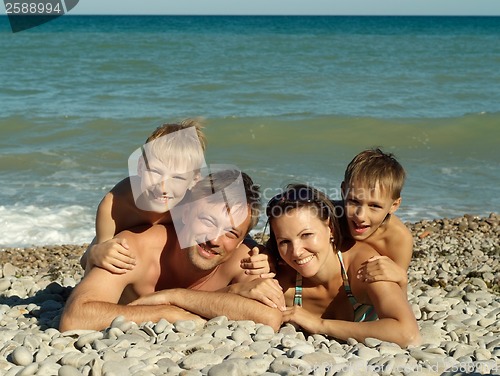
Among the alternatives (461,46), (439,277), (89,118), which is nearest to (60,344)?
(439,277)

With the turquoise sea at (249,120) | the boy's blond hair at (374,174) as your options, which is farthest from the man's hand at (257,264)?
the turquoise sea at (249,120)

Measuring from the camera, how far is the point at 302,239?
500cm

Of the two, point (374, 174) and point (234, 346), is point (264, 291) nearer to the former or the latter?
point (234, 346)

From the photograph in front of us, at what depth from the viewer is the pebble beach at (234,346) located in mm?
4102

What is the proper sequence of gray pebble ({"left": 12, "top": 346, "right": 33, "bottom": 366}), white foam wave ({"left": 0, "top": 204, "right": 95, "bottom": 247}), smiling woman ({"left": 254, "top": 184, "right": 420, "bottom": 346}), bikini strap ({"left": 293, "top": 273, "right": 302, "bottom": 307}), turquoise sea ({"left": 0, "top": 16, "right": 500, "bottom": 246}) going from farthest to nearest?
1. turquoise sea ({"left": 0, "top": 16, "right": 500, "bottom": 246})
2. white foam wave ({"left": 0, "top": 204, "right": 95, "bottom": 247})
3. bikini strap ({"left": 293, "top": 273, "right": 302, "bottom": 307})
4. smiling woman ({"left": 254, "top": 184, "right": 420, "bottom": 346})
5. gray pebble ({"left": 12, "top": 346, "right": 33, "bottom": 366})

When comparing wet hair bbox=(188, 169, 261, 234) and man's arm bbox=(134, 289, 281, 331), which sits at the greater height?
wet hair bbox=(188, 169, 261, 234)

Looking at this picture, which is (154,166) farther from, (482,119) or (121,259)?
(482,119)

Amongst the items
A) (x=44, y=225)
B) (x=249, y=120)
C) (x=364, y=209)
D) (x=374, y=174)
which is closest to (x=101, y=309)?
(x=364, y=209)

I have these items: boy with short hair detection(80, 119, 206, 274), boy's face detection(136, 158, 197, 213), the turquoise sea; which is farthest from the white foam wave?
boy's face detection(136, 158, 197, 213)

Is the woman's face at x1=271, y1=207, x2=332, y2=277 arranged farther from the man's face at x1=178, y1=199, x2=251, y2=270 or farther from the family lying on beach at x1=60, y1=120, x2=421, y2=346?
the man's face at x1=178, y1=199, x2=251, y2=270

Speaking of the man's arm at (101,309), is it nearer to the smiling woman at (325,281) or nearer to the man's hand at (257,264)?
the man's hand at (257,264)

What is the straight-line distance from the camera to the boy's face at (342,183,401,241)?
544 cm

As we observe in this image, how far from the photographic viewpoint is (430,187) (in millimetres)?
12297

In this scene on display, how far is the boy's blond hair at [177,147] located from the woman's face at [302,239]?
707mm
